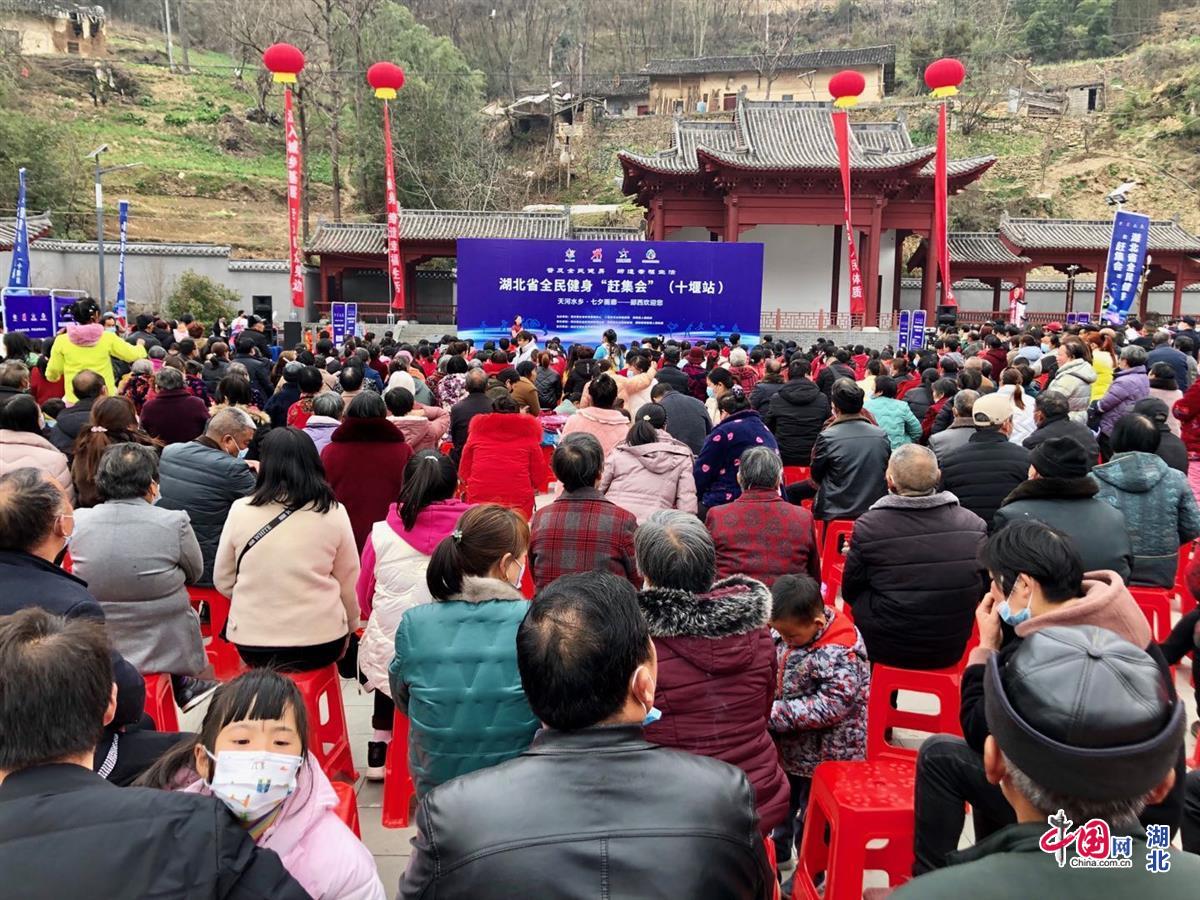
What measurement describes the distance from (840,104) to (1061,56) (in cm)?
3645

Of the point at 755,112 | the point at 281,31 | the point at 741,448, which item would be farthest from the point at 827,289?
the point at 281,31

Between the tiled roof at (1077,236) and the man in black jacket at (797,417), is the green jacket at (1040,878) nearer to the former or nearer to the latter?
the man in black jacket at (797,417)

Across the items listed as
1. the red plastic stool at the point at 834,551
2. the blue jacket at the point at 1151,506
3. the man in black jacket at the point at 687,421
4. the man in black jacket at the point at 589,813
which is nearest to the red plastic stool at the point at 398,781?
the man in black jacket at the point at 589,813

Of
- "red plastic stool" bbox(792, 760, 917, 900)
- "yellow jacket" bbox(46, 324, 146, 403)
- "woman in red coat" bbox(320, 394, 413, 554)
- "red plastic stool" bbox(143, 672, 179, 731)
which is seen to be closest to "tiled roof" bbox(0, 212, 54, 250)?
"yellow jacket" bbox(46, 324, 146, 403)

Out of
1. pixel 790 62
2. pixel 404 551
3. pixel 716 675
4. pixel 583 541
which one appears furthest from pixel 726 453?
pixel 790 62

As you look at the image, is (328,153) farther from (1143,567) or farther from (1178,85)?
(1143,567)

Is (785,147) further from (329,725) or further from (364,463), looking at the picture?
(329,725)

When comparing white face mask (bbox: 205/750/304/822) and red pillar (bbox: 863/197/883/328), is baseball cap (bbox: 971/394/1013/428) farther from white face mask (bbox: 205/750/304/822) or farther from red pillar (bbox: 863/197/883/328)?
red pillar (bbox: 863/197/883/328)

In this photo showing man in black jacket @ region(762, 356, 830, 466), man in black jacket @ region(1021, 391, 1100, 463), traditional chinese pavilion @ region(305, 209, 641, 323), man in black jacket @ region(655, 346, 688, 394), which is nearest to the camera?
man in black jacket @ region(1021, 391, 1100, 463)

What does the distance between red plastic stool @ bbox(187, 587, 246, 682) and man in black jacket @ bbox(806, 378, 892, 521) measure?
3.10 m

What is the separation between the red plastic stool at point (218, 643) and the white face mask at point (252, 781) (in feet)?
9.06

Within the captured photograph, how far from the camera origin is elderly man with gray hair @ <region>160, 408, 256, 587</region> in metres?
4.13

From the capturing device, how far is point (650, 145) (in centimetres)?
4188

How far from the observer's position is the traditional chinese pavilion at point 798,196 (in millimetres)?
21312
